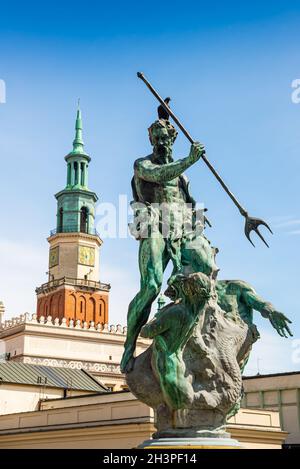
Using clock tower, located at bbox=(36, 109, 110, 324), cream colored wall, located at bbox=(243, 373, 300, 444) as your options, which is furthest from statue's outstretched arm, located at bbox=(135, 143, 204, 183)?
clock tower, located at bbox=(36, 109, 110, 324)

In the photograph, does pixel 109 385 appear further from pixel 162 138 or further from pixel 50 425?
pixel 162 138

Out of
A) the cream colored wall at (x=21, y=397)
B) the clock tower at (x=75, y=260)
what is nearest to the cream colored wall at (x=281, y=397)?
the cream colored wall at (x=21, y=397)

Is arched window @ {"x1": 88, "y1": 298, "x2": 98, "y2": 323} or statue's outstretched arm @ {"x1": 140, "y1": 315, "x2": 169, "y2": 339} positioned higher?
arched window @ {"x1": 88, "y1": 298, "x2": 98, "y2": 323}

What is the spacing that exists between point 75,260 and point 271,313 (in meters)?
72.9

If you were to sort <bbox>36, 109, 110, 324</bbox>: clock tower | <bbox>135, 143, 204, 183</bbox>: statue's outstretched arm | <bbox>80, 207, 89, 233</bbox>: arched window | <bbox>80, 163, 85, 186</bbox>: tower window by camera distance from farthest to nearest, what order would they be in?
1. <bbox>80, 163, 85, 186</bbox>: tower window
2. <bbox>80, 207, 89, 233</bbox>: arched window
3. <bbox>36, 109, 110, 324</bbox>: clock tower
4. <bbox>135, 143, 204, 183</bbox>: statue's outstretched arm

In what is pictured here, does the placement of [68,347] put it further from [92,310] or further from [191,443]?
[191,443]

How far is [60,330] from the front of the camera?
233ft

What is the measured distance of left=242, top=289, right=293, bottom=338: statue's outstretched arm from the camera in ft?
35.1

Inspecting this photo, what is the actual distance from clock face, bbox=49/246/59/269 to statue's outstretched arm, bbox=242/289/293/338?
73.4 meters

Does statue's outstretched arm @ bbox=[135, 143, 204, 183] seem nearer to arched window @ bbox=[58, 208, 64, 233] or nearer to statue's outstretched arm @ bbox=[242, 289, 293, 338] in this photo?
statue's outstretched arm @ bbox=[242, 289, 293, 338]

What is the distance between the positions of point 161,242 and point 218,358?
1933mm

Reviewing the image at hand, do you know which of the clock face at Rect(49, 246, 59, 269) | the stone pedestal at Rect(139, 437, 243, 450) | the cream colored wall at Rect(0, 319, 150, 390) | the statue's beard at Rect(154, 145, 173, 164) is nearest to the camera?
the stone pedestal at Rect(139, 437, 243, 450)

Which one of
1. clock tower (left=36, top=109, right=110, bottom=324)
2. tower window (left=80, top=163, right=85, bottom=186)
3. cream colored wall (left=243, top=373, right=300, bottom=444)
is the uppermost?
tower window (left=80, top=163, right=85, bottom=186)

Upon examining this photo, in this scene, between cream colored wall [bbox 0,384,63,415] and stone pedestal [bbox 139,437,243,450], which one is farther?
cream colored wall [bbox 0,384,63,415]
